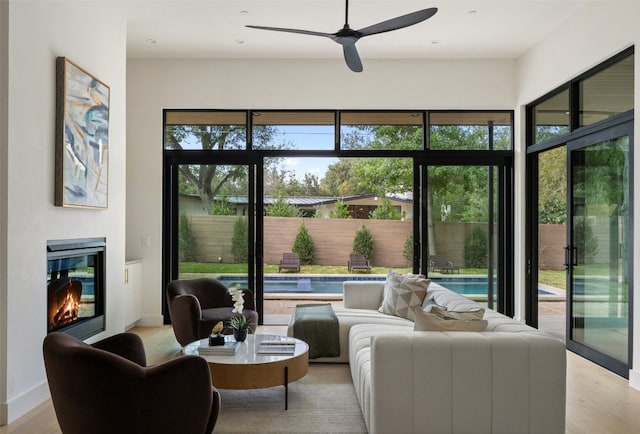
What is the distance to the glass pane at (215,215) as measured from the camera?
6492 millimetres

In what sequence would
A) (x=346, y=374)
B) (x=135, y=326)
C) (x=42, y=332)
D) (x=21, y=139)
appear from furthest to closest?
(x=135, y=326), (x=346, y=374), (x=42, y=332), (x=21, y=139)

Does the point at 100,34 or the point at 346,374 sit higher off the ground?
the point at 100,34

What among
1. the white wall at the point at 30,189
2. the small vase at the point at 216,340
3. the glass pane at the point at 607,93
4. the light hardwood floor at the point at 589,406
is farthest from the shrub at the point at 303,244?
the small vase at the point at 216,340

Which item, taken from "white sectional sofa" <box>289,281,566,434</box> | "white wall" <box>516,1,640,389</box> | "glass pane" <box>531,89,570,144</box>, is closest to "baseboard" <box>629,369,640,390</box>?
"white wall" <box>516,1,640,389</box>

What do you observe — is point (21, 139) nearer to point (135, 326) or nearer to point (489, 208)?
point (135, 326)

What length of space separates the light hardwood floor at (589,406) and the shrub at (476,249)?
1865mm

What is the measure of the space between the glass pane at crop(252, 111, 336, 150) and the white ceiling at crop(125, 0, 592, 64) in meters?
0.72

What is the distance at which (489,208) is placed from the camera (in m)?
6.60

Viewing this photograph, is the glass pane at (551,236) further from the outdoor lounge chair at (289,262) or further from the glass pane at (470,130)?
the outdoor lounge chair at (289,262)

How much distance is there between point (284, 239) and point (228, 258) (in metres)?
5.41

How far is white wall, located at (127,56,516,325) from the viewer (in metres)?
6.40

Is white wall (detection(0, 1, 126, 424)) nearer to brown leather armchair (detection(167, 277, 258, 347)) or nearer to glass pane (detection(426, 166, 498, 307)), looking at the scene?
brown leather armchair (detection(167, 277, 258, 347))

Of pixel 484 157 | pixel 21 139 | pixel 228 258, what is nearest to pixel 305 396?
pixel 21 139

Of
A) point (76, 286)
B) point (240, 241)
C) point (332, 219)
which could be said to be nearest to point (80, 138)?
point (76, 286)
